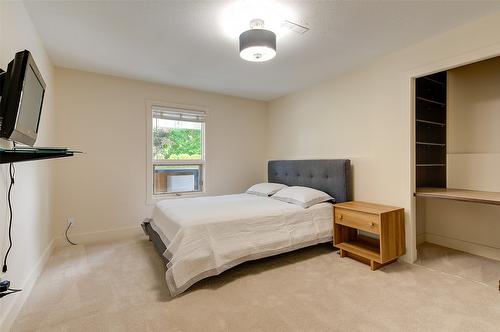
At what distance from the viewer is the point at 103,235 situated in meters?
3.35

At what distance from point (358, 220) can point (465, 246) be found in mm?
1468

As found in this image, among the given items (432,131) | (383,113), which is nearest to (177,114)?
(383,113)

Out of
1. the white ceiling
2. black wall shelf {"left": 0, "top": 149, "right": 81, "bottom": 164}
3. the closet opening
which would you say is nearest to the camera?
black wall shelf {"left": 0, "top": 149, "right": 81, "bottom": 164}

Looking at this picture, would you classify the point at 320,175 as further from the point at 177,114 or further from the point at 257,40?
the point at 177,114

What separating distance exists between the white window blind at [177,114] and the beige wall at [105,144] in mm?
138

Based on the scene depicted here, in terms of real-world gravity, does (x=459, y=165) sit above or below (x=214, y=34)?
below

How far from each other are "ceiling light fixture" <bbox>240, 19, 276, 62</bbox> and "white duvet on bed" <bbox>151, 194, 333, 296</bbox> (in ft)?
5.12

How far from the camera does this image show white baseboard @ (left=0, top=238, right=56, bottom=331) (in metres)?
1.55

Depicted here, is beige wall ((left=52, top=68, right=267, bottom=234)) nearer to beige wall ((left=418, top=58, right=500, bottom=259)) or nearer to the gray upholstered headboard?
the gray upholstered headboard

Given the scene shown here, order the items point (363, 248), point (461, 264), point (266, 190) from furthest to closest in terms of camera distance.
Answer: point (266, 190) < point (363, 248) < point (461, 264)

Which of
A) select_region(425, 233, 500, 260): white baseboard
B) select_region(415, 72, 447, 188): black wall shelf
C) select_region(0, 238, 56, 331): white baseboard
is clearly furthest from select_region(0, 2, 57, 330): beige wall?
select_region(425, 233, 500, 260): white baseboard

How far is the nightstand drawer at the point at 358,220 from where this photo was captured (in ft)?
7.92

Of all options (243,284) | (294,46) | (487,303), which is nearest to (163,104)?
(294,46)

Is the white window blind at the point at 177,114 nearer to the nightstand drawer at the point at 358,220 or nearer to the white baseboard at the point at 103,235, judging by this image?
Result: the white baseboard at the point at 103,235
